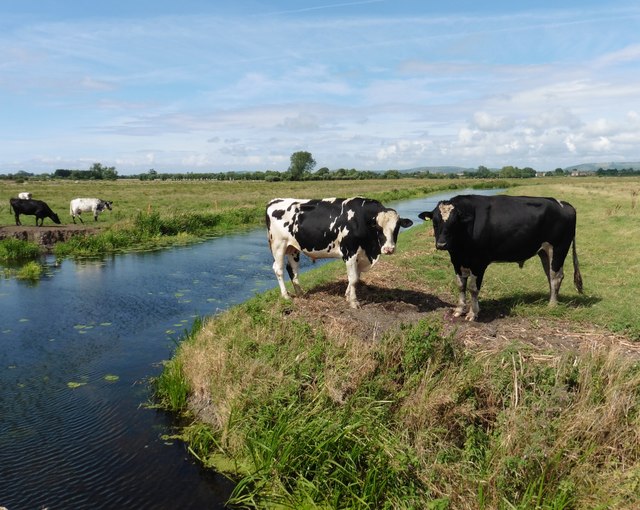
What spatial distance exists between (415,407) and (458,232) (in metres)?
3.38

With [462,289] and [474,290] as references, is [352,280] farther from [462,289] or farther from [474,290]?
[474,290]

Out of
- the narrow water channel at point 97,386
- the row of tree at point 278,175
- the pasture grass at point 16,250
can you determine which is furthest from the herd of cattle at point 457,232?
the row of tree at point 278,175

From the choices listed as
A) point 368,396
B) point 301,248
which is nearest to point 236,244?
point 301,248

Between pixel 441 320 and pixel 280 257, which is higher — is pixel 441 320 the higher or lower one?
the lower one

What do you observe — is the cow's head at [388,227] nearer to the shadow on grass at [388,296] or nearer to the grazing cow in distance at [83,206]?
the shadow on grass at [388,296]

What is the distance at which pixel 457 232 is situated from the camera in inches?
320

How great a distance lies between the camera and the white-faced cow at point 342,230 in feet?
29.6

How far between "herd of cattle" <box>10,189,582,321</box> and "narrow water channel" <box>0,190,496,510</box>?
3.22 meters

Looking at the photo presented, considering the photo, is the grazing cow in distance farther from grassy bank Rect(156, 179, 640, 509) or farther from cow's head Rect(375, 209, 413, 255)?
cow's head Rect(375, 209, 413, 255)

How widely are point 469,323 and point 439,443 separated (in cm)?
308

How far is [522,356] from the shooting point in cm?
617

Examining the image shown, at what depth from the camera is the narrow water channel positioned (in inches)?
217

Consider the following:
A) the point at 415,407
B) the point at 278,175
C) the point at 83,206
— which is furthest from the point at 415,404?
the point at 278,175

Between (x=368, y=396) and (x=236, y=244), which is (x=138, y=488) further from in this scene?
(x=236, y=244)
